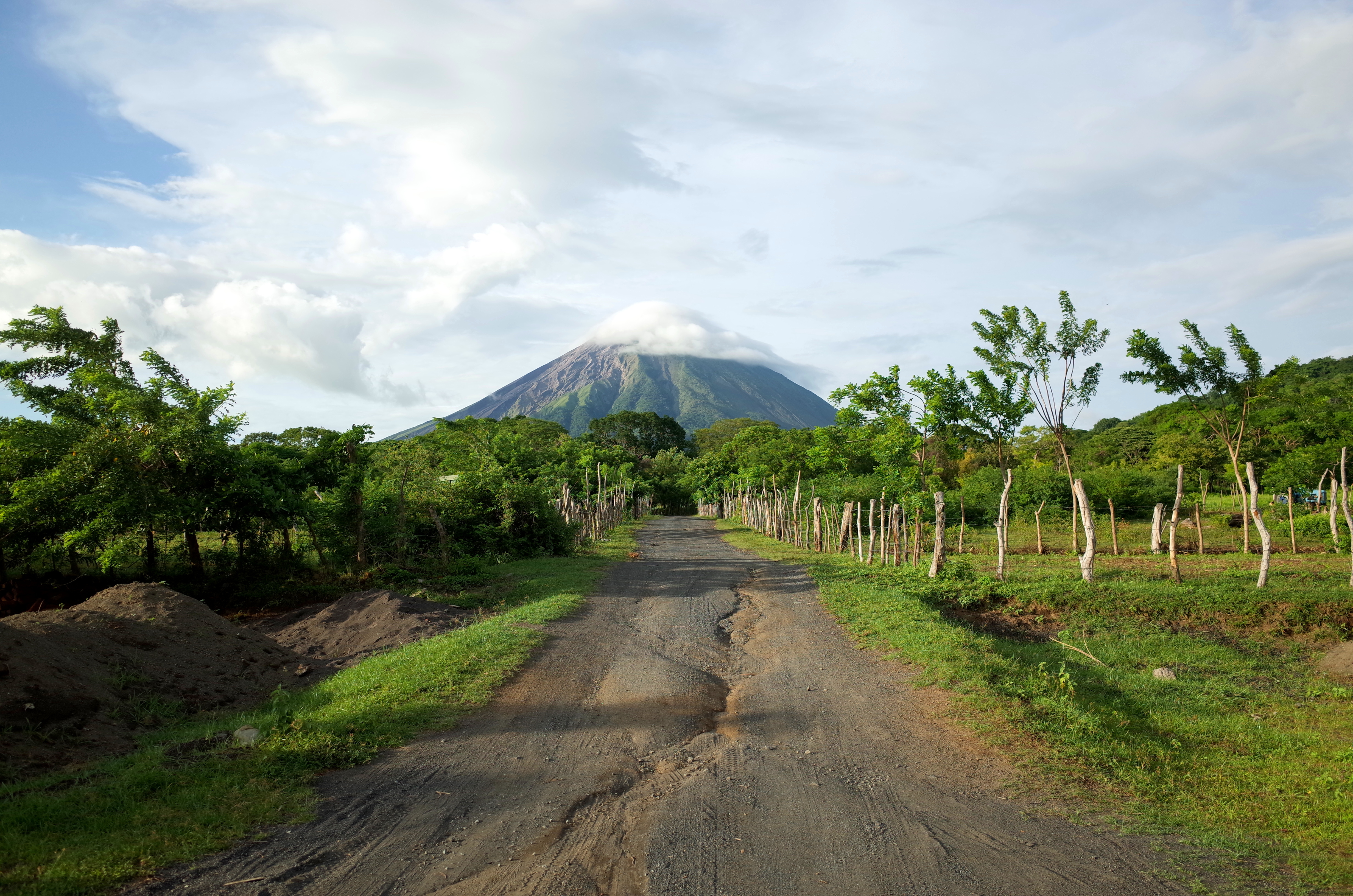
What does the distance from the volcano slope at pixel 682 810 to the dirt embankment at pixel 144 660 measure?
2664 millimetres

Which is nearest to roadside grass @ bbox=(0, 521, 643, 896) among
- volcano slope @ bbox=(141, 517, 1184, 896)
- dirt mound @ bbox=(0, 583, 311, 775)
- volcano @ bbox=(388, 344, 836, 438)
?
volcano slope @ bbox=(141, 517, 1184, 896)

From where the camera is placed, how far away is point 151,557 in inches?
537

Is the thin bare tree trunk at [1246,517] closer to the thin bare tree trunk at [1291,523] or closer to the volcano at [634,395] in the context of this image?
the thin bare tree trunk at [1291,523]

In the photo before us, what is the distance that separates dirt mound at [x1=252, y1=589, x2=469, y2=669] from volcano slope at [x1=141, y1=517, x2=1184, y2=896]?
10.4 feet

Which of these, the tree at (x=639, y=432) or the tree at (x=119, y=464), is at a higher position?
the tree at (x=639, y=432)

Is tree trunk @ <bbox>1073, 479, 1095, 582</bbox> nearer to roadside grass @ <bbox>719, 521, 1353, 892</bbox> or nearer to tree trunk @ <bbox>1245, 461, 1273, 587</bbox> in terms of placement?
roadside grass @ <bbox>719, 521, 1353, 892</bbox>

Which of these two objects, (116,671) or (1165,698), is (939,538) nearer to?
(1165,698)

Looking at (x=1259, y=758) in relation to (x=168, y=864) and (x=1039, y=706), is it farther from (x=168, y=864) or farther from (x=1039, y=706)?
(x=168, y=864)

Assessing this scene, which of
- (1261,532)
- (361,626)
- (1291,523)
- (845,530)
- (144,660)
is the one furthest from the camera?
(845,530)

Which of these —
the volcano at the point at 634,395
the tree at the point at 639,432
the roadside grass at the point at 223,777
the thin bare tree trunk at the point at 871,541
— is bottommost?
the roadside grass at the point at 223,777

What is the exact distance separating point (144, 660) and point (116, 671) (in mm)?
538

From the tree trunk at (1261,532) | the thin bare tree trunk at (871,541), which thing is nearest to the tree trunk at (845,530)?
the thin bare tree trunk at (871,541)

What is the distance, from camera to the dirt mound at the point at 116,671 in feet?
19.0

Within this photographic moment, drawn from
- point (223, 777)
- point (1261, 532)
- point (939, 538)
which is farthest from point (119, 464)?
point (1261, 532)
